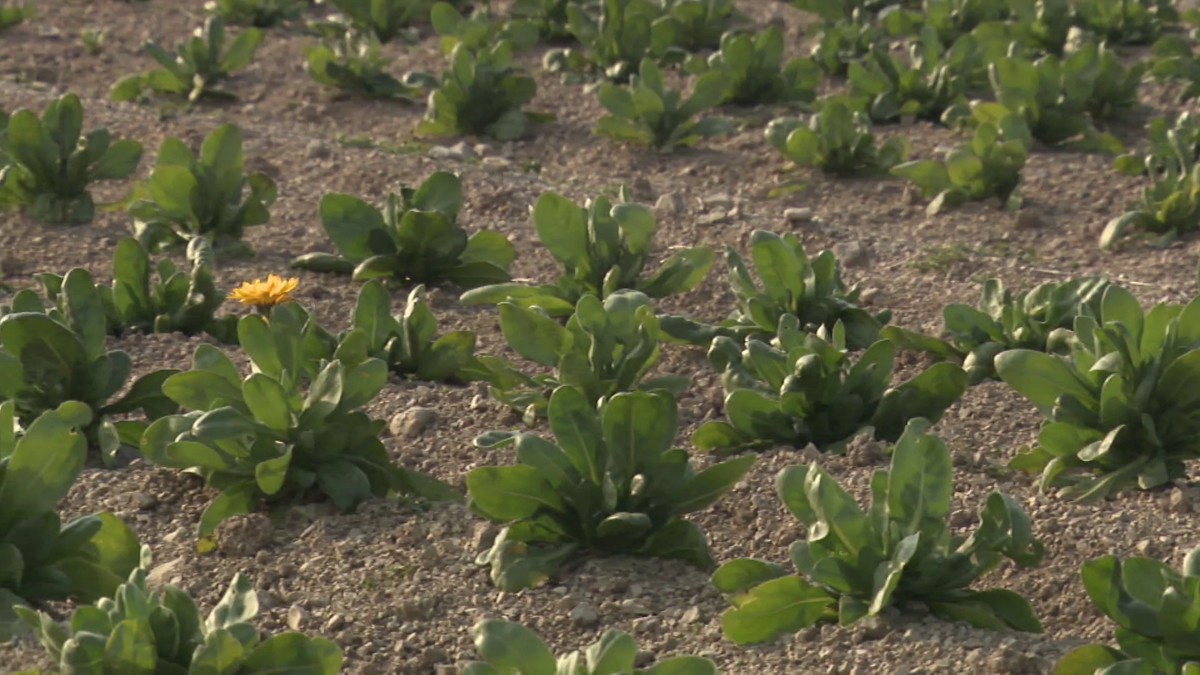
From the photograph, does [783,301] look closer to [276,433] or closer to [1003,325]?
[1003,325]

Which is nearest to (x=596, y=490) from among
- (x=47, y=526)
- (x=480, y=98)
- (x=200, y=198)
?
(x=47, y=526)

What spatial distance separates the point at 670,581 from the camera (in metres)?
3.16

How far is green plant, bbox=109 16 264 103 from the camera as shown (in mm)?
6113

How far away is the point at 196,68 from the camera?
6195 mm

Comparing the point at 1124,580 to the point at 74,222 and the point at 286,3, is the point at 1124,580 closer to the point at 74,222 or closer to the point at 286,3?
the point at 74,222

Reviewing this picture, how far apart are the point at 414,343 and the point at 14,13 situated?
12.7 ft

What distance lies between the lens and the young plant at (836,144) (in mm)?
5398

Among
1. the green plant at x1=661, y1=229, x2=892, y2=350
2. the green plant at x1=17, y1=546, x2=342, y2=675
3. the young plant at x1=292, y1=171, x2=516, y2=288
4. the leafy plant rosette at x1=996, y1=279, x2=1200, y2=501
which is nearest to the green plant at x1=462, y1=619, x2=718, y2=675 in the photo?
the green plant at x1=17, y1=546, x2=342, y2=675

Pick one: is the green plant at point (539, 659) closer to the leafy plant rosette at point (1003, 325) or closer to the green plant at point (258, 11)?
the leafy plant rosette at point (1003, 325)

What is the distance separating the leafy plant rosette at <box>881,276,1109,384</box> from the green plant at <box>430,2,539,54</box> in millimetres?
2900

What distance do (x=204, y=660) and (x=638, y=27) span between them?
4326 mm

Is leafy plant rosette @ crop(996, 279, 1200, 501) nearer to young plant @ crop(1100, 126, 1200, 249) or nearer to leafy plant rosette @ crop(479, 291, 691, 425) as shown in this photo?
leafy plant rosette @ crop(479, 291, 691, 425)

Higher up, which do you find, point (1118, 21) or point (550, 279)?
point (1118, 21)

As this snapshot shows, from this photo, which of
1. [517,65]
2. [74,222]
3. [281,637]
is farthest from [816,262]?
[517,65]
